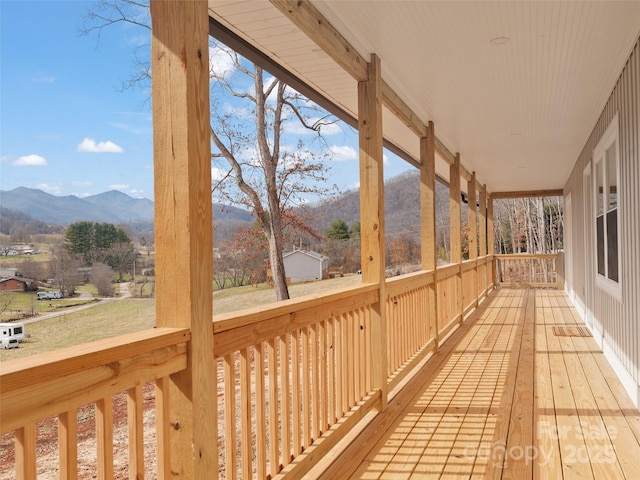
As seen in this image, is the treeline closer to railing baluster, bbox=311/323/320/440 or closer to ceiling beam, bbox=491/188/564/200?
ceiling beam, bbox=491/188/564/200

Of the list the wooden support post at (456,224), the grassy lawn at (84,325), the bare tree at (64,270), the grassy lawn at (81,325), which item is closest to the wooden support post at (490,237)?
the wooden support post at (456,224)

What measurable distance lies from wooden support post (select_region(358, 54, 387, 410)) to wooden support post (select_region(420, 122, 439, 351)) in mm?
2118

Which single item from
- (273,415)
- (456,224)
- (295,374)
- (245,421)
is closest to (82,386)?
(245,421)

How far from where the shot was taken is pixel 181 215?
1724 millimetres

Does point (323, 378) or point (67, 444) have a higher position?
point (67, 444)

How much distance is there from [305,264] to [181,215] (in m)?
10.1

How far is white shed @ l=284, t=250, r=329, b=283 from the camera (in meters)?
11.8

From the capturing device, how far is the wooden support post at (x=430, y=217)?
581 cm

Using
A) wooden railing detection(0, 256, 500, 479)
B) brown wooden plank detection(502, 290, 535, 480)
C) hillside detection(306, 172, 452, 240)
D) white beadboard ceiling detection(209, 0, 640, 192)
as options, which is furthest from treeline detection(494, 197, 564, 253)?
wooden railing detection(0, 256, 500, 479)

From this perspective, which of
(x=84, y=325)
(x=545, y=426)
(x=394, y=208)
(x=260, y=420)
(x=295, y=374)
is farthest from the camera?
(x=394, y=208)

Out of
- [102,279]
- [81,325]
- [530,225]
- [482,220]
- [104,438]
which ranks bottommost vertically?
[81,325]

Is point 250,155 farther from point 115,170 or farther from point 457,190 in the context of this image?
→ point 457,190

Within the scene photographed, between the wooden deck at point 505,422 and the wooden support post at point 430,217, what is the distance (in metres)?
0.46

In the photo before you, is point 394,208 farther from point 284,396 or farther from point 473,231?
point 284,396
